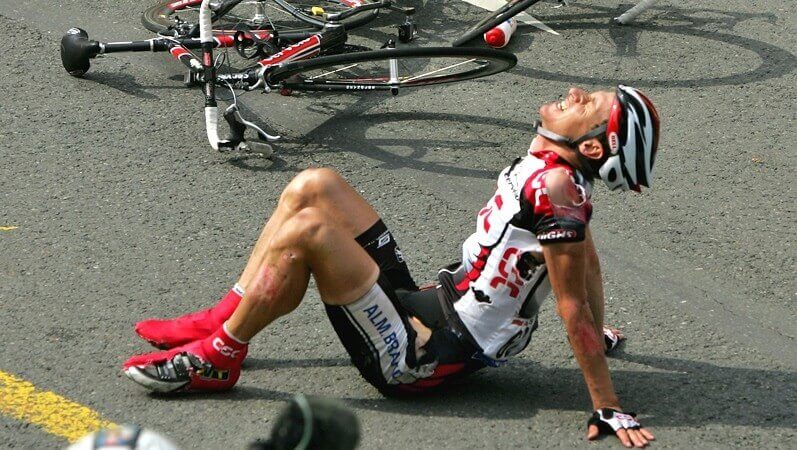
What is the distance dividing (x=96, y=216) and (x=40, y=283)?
737mm

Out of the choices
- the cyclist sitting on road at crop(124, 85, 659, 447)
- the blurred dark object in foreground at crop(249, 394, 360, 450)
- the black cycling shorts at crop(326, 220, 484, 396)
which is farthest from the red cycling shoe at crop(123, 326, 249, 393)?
the blurred dark object in foreground at crop(249, 394, 360, 450)

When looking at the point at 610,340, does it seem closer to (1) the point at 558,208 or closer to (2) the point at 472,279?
(2) the point at 472,279

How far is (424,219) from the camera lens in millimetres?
6172

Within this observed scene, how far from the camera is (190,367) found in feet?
14.7

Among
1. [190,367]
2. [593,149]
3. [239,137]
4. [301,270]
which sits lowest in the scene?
[190,367]

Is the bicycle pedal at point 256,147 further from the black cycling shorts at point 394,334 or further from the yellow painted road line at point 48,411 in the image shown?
the yellow painted road line at point 48,411

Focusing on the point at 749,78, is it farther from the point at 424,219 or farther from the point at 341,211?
the point at 341,211

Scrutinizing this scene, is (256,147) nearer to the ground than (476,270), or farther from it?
nearer to the ground

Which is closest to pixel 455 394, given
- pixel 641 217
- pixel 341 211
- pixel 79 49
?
pixel 341 211

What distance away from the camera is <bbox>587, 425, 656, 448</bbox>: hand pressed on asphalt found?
4238 mm

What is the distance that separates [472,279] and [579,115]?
0.73 meters

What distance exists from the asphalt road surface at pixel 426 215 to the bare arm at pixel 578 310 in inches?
10.7

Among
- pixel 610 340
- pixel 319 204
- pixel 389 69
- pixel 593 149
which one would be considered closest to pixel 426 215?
pixel 389 69

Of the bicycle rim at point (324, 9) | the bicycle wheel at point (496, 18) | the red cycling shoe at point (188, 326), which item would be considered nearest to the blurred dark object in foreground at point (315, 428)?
the red cycling shoe at point (188, 326)
